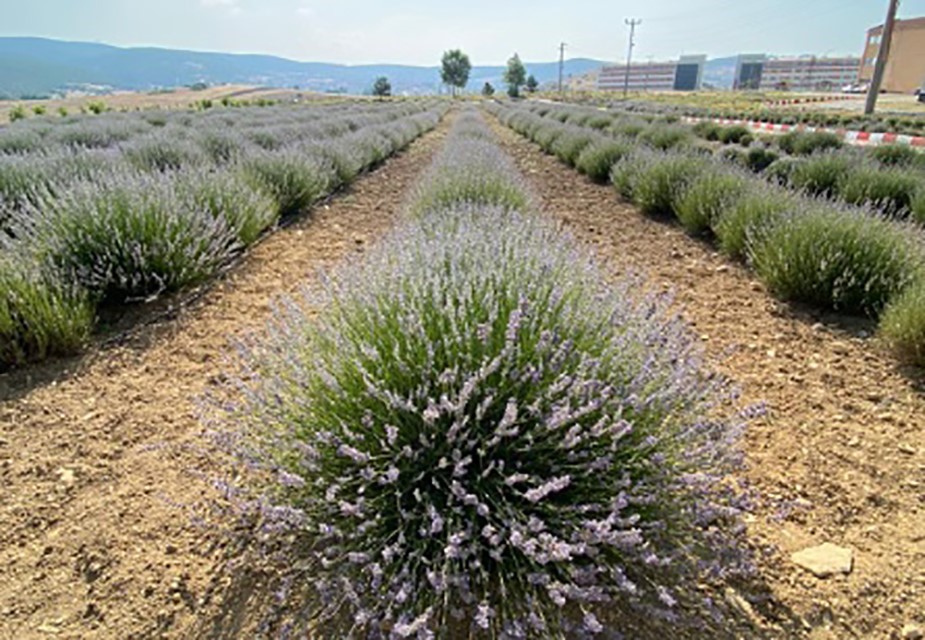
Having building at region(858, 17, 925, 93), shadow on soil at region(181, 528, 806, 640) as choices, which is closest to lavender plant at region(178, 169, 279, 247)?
shadow on soil at region(181, 528, 806, 640)

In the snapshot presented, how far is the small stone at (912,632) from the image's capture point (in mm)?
1629

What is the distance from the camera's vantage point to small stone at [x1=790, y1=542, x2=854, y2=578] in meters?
1.89

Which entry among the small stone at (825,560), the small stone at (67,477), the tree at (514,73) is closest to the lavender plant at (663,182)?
the small stone at (825,560)

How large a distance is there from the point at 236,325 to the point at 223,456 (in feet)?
5.21

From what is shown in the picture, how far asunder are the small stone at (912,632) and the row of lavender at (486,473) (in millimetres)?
453

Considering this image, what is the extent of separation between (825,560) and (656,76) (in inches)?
7956

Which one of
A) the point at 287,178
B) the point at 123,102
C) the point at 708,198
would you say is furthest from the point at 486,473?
the point at 123,102

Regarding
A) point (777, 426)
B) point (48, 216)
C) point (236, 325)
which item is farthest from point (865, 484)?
point (48, 216)

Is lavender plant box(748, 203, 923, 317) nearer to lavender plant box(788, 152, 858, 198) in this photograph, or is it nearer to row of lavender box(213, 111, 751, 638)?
row of lavender box(213, 111, 751, 638)

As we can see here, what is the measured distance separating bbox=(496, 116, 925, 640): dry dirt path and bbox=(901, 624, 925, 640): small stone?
0.02m

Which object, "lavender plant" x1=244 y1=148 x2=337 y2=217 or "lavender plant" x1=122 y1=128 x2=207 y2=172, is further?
"lavender plant" x1=122 y1=128 x2=207 y2=172

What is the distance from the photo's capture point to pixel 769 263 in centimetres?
432

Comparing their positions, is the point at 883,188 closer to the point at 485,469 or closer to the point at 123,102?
the point at 485,469

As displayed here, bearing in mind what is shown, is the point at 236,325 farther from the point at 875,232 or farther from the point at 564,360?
the point at 875,232
